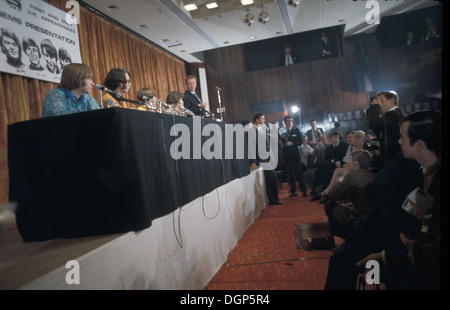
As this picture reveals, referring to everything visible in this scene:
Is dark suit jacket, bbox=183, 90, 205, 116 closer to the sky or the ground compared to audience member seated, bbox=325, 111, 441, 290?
closer to the sky

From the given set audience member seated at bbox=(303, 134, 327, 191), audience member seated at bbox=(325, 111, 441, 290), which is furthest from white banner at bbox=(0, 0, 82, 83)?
audience member seated at bbox=(303, 134, 327, 191)

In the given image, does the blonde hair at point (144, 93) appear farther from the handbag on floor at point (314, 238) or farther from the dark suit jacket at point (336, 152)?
the dark suit jacket at point (336, 152)

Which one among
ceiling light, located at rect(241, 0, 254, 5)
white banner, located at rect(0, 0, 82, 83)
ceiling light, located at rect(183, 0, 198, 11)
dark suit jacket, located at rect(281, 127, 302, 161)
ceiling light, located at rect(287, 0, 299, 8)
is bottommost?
dark suit jacket, located at rect(281, 127, 302, 161)

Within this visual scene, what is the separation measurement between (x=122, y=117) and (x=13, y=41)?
2949 mm

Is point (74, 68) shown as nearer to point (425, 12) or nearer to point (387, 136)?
point (387, 136)

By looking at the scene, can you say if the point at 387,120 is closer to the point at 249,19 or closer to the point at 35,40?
the point at 35,40

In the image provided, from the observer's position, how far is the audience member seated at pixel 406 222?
1.04m

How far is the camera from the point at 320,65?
29.0 feet

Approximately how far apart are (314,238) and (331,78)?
7333 millimetres

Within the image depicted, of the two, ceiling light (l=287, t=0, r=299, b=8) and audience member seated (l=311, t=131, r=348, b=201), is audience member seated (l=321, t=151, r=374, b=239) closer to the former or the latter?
audience member seated (l=311, t=131, r=348, b=201)

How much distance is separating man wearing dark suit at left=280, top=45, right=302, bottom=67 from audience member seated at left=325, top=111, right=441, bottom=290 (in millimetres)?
8218

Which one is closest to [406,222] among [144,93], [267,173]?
[144,93]

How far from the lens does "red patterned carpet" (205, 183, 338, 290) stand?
195 cm

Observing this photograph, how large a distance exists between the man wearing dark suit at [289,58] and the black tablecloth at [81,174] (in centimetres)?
837
